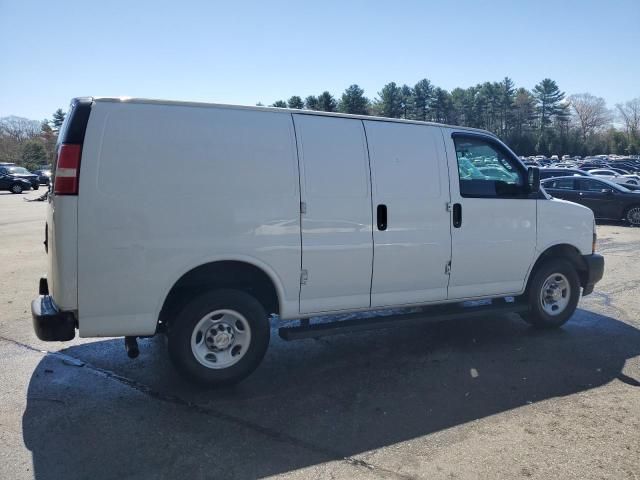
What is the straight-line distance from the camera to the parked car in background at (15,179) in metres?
34.9

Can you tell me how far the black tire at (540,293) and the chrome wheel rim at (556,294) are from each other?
0.04ft

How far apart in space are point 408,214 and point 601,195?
583 inches

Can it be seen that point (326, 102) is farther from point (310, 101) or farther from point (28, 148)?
point (28, 148)

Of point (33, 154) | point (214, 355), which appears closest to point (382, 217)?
point (214, 355)

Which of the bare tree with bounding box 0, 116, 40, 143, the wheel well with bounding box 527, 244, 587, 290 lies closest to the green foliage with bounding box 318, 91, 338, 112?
the bare tree with bounding box 0, 116, 40, 143

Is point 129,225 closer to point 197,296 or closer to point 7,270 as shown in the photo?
point 197,296

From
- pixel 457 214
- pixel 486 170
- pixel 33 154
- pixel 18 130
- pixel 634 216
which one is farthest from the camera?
pixel 18 130

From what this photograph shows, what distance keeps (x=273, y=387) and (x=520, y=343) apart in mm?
2834

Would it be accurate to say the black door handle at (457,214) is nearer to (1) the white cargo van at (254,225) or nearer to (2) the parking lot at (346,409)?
(1) the white cargo van at (254,225)

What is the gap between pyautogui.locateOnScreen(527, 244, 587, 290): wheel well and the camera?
6074 millimetres

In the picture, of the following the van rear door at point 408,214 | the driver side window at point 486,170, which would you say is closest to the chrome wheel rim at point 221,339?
the van rear door at point 408,214

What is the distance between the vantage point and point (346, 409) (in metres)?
4.11

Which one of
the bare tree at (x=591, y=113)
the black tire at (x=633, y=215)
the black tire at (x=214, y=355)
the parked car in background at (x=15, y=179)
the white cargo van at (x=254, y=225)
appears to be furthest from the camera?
the bare tree at (x=591, y=113)

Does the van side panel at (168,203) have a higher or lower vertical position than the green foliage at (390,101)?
lower
